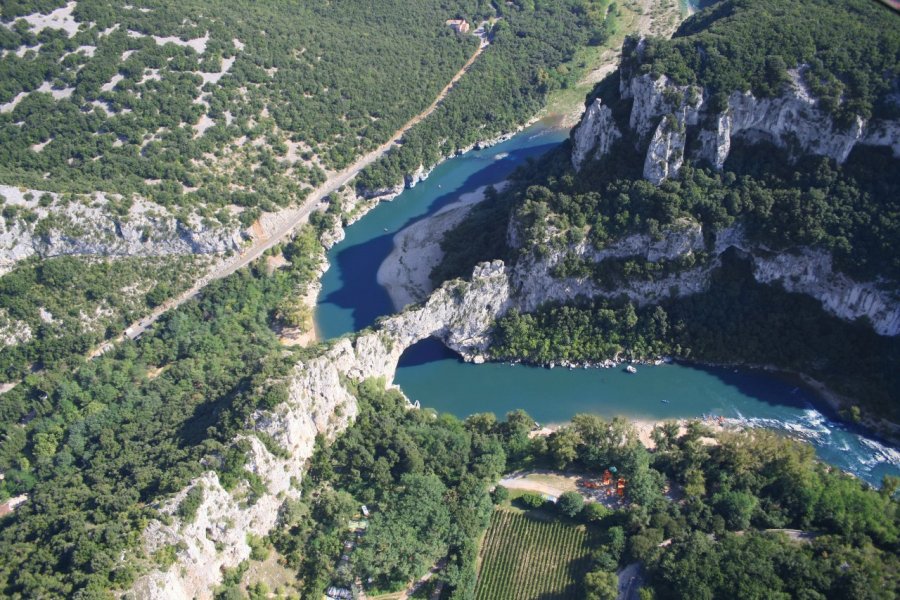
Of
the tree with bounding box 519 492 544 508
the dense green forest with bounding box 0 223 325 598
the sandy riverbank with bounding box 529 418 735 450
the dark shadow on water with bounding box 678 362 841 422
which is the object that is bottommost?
the dense green forest with bounding box 0 223 325 598

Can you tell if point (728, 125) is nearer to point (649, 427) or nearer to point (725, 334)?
point (725, 334)

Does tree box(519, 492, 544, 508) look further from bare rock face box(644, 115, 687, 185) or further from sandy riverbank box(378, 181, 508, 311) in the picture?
bare rock face box(644, 115, 687, 185)

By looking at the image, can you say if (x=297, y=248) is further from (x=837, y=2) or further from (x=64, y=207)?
(x=837, y=2)

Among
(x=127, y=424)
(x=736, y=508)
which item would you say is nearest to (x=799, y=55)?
(x=736, y=508)

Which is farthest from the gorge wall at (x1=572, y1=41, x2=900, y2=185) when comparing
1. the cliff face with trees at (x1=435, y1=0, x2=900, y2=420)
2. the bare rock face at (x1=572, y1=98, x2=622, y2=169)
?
the bare rock face at (x1=572, y1=98, x2=622, y2=169)

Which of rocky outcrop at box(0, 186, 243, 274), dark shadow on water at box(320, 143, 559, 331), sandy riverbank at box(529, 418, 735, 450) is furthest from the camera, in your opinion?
dark shadow on water at box(320, 143, 559, 331)

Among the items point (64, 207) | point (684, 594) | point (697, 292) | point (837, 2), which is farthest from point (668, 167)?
point (64, 207)
